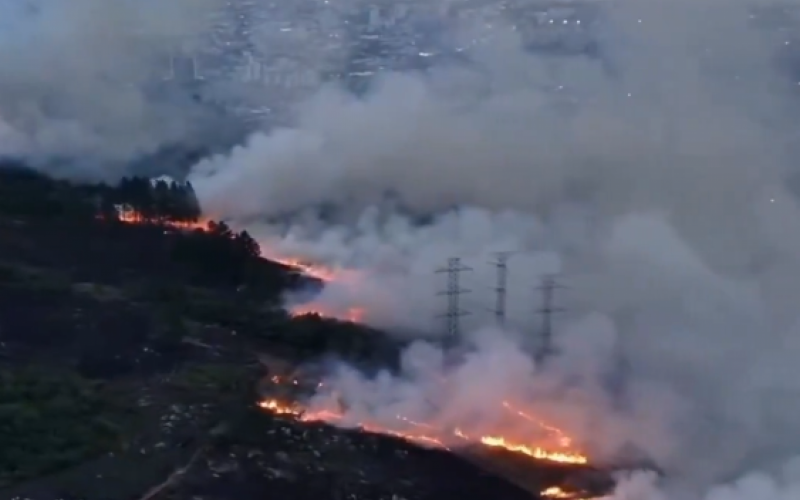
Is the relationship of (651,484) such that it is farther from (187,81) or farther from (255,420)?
(187,81)

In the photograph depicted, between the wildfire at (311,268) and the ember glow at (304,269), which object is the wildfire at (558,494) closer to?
the ember glow at (304,269)

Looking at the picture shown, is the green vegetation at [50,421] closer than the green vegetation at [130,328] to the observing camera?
Yes

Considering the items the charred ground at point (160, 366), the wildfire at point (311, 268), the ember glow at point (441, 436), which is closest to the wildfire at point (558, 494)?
the charred ground at point (160, 366)

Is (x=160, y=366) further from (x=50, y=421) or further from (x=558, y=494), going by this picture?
(x=558, y=494)

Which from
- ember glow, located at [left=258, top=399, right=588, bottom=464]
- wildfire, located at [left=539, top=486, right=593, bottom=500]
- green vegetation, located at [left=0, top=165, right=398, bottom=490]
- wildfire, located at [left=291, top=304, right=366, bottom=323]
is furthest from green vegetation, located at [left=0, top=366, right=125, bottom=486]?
wildfire, located at [left=539, top=486, right=593, bottom=500]

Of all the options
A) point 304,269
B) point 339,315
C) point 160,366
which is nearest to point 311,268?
point 304,269

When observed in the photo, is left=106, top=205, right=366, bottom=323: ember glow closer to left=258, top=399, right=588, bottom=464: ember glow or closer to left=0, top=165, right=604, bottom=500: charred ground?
left=0, top=165, right=604, bottom=500: charred ground
